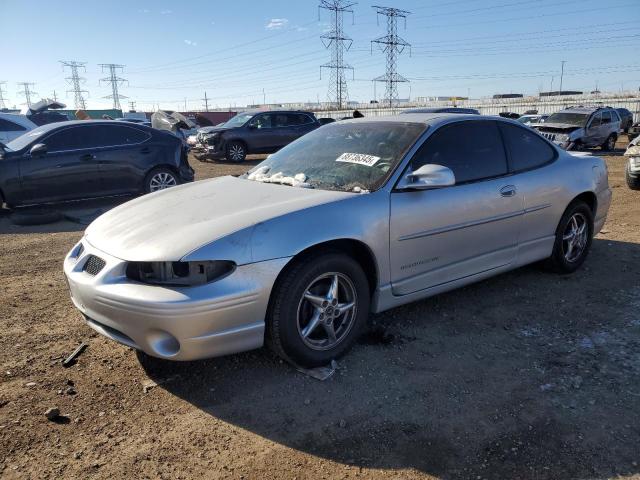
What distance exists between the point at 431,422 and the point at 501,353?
3.23 feet

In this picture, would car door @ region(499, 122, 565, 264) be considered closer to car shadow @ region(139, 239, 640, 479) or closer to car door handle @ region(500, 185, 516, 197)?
car door handle @ region(500, 185, 516, 197)

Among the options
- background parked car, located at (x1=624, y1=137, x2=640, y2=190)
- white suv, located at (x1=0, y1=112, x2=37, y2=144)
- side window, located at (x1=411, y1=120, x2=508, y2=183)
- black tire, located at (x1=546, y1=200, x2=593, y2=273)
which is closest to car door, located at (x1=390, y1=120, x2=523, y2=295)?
side window, located at (x1=411, y1=120, x2=508, y2=183)

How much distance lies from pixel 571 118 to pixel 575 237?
1642cm

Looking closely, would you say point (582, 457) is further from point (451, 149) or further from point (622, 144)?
point (622, 144)

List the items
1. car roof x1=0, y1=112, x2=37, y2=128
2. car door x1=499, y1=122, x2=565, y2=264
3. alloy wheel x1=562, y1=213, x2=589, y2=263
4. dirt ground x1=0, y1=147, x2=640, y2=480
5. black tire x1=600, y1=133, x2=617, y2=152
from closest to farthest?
dirt ground x1=0, y1=147, x2=640, y2=480 < car door x1=499, y1=122, x2=565, y2=264 < alloy wheel x1=562, y1=213, x2=589, y2=263 < car roof x1=0, y1=112, x2=37, y2=128 < black tire x1=600, y1=133, x2=617, y2=152

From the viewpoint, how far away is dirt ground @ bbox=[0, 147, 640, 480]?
7.78ft

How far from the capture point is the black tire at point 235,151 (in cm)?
1675

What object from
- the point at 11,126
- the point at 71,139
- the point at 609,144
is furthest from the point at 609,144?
the point at 11,126

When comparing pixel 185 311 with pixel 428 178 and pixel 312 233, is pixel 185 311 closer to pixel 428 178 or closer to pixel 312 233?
pixel 312 233

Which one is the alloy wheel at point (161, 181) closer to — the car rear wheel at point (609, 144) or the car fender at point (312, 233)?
the car fender at point (312, 233)

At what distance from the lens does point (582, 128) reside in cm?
1822

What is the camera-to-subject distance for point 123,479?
89.7 inches

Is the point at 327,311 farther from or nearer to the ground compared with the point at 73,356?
farther from the ground

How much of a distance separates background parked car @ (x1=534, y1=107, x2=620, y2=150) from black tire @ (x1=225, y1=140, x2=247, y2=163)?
10507 millimetres
